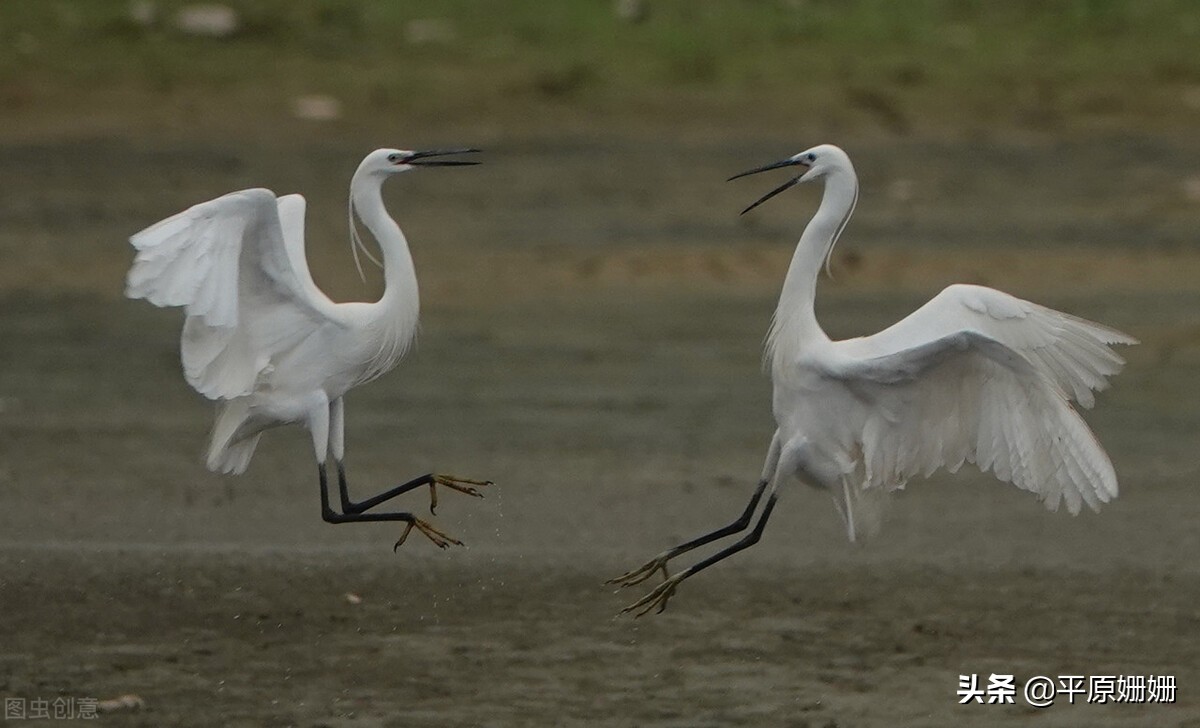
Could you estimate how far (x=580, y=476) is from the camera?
33.8ft

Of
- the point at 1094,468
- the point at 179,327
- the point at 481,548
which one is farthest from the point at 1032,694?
the point at 179,327

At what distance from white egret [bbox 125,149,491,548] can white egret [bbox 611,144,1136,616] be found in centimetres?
122

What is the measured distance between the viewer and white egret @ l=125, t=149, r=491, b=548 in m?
7.57

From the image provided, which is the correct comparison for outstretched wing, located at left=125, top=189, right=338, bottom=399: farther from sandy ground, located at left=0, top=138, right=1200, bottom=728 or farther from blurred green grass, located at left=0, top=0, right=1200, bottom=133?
blurred green grass, located at left=0, top=0, right=1200, bottom=133

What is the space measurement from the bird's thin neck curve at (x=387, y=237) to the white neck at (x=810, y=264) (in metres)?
1.39

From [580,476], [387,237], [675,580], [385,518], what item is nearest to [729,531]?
[675,580]

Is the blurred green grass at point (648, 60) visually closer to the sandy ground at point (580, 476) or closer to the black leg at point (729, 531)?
the sandy ground at point (580, 476)

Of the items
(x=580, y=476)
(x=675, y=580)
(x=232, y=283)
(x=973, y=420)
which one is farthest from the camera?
(x=580, y=476)

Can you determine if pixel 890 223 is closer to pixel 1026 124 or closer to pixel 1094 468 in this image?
pixel 1026 124

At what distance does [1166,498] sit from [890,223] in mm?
5447

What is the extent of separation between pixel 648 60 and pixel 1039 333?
10.9m

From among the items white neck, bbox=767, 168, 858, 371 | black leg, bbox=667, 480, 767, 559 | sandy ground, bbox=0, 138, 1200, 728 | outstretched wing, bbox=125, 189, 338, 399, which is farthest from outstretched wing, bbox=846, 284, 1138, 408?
outstretched wing, bbox=125, 189, 338, 399

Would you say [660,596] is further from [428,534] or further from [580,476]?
[580,476]

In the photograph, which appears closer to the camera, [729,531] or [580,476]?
[729,531]
